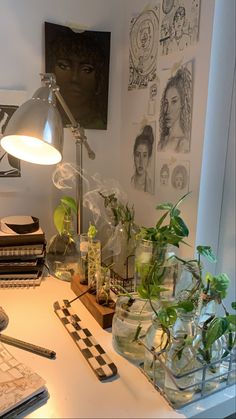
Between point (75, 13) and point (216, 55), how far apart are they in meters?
0.61

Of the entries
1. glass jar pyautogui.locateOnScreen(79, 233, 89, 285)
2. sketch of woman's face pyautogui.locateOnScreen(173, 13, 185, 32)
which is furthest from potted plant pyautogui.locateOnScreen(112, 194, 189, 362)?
sketch of woman's face pyautogui.locateOnScreen(173, 13, 185, 32)

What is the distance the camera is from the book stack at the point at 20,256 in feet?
3.45

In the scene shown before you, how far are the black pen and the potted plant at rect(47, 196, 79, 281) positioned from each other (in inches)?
14.7

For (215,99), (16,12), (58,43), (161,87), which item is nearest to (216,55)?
(215,99)

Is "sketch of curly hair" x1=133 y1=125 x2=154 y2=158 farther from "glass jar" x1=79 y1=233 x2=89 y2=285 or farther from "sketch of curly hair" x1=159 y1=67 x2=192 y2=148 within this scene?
"glass jar" x1=79 y1=233 x2=89 y2=285

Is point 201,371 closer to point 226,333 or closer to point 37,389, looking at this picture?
point 226,333

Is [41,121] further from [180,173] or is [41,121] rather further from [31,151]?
[180,173]

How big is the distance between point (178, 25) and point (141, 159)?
1.39 feet

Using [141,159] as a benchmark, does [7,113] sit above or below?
above

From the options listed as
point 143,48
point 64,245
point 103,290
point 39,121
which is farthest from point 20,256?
point 143,48

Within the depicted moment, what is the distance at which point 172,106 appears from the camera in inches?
38.8

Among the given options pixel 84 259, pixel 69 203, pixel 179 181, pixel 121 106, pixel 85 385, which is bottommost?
pixel 85 385

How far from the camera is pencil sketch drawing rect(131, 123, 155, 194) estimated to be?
111 cm

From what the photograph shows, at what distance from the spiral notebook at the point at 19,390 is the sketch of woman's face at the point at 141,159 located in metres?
0.72
